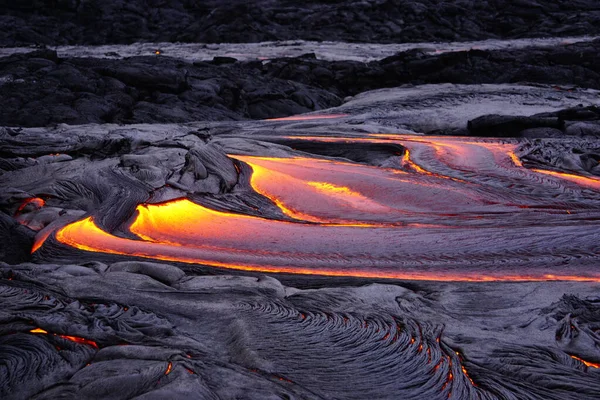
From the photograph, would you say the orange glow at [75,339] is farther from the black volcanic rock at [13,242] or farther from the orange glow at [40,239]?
the orange glow at [40,239]

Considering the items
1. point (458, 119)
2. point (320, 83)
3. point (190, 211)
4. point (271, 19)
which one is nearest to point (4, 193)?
point (190, 211)

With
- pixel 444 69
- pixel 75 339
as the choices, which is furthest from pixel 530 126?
pixel 75 339

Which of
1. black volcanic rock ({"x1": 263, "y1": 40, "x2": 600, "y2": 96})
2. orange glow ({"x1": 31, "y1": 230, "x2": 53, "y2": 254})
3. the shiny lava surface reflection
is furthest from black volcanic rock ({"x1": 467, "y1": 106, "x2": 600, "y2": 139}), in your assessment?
orange glow ({"x1": 31, "y1": 230, "x2": 53, "y2": 254})

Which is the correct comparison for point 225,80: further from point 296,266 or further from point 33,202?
point 296,266

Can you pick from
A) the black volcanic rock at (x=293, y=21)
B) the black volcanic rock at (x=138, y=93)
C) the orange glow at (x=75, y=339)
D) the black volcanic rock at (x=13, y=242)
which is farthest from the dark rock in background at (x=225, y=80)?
the black volcanic rock at (x=293, y=21)

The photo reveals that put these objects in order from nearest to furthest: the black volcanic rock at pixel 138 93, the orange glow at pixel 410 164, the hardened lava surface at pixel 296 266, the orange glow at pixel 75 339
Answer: the hardened lava surface at pixel 296 266
the orange glow at pixel 75 339
the orange glow at pixel 410 164
the black volcanic rock at pixel 138 93

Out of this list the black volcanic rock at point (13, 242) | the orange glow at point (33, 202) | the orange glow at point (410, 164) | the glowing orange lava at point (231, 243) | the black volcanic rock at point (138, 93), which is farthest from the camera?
the black volcanic rock at point (138, 93)
